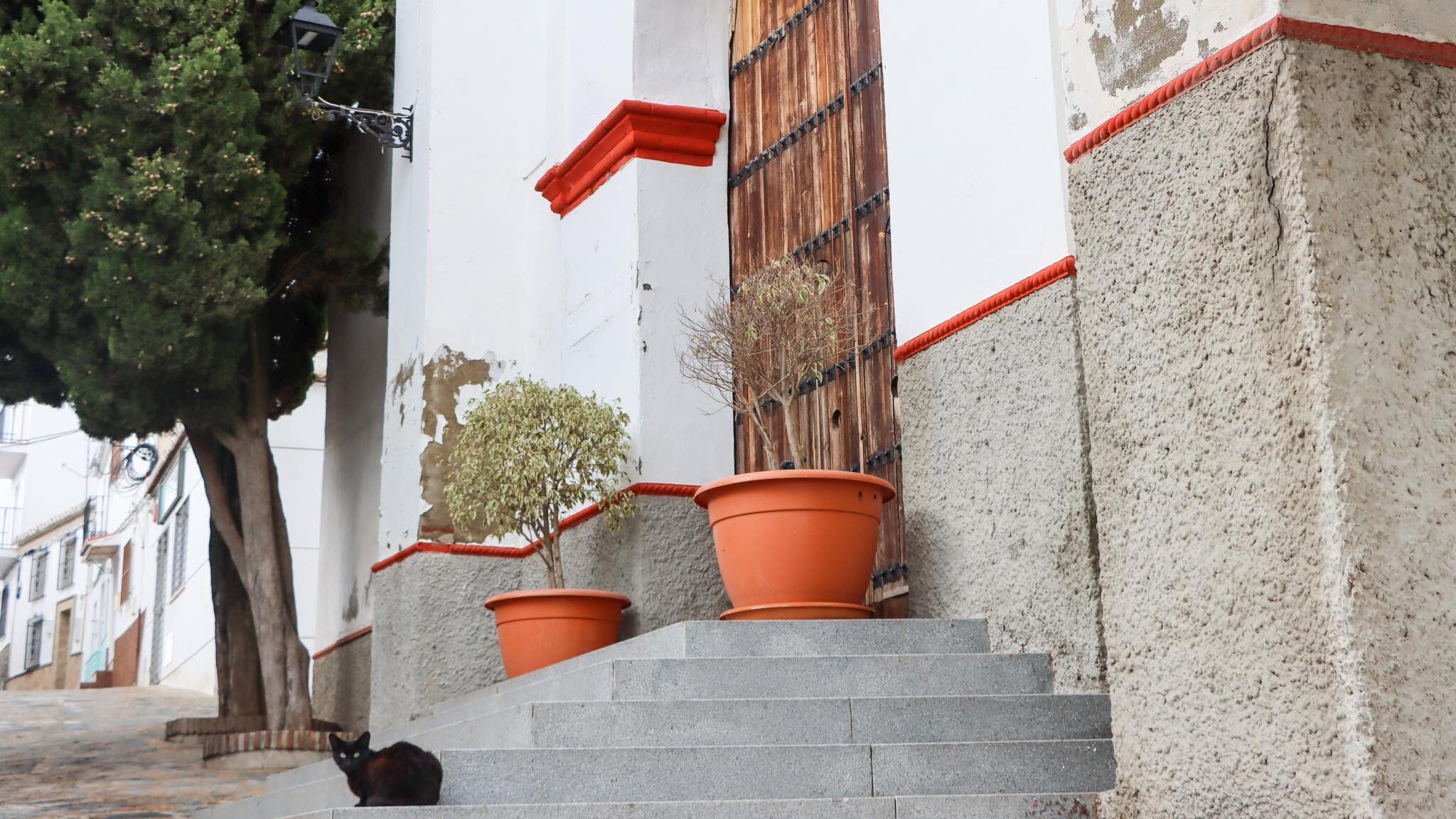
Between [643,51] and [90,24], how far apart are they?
3.07 metres

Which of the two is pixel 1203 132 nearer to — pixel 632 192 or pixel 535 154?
pixel 632 192

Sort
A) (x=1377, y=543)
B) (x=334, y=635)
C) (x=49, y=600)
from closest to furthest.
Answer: (x=1377, y=543), (x=334, y=635), (x=49, y=600)

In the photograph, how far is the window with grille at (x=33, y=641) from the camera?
32.8 meters

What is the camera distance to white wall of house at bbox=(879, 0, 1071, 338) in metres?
4.83

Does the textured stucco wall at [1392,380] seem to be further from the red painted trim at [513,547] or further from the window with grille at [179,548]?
the window with grille at [179,548]

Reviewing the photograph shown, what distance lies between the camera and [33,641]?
33250 millimetres

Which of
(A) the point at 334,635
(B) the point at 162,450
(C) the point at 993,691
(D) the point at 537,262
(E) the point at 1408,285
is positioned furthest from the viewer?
(B) the point at 162,450

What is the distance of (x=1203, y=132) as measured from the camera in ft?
10.6

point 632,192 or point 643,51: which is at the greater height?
point 643,51

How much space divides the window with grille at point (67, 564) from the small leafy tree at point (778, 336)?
97.9ft

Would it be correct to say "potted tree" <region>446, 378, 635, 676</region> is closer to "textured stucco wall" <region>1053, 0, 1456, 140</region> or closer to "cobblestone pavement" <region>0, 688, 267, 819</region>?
"cobblestone pavement" <region>0, 688, 267, 819</region>

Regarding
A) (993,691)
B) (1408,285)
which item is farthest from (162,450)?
(1408,285)

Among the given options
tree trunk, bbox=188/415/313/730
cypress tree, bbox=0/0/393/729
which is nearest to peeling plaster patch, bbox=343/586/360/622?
→ tree trunk, bbox=188/415/313/730

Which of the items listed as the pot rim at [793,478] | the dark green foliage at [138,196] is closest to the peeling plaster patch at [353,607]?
the dark green foliage at [138,196]
